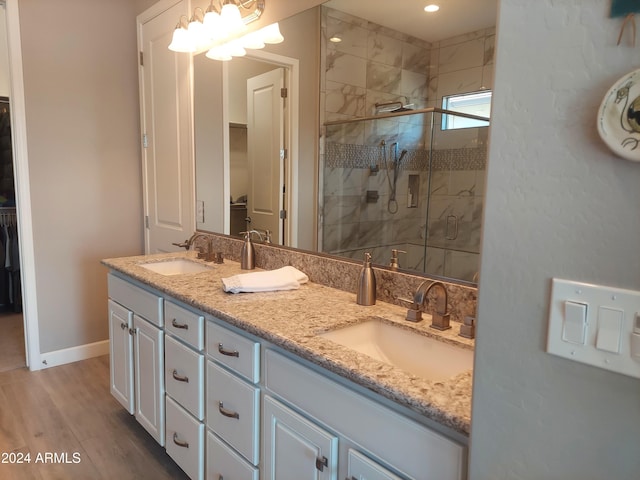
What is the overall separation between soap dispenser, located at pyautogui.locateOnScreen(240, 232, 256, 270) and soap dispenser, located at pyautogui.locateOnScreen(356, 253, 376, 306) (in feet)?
2.63

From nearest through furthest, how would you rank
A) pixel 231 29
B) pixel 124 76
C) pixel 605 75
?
pixel 605 75, pixel 231 29, pixel 124 76

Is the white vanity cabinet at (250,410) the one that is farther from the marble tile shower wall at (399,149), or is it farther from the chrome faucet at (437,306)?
the marble tile shower wall at (399,149)

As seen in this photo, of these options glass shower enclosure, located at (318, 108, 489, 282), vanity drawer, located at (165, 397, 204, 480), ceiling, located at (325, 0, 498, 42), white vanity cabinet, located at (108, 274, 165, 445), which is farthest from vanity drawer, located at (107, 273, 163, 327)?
ceiling, located at (325, 0, 498, 42)

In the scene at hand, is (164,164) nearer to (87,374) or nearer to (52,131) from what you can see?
(52,131)

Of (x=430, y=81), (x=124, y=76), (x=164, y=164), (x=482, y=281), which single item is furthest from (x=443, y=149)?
(x=124, y=76)

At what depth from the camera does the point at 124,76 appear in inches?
126

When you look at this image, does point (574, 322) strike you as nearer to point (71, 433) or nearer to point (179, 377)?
point (179, 377)

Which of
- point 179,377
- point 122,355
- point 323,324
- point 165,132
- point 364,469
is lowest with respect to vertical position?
point 122,355

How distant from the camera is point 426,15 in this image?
4.91 ft

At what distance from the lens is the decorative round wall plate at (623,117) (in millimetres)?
531

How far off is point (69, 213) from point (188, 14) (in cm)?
155

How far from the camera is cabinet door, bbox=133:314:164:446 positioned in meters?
1.94

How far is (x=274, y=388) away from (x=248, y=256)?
3.31ft

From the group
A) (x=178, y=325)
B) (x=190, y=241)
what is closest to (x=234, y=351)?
(x=178, y=325)
